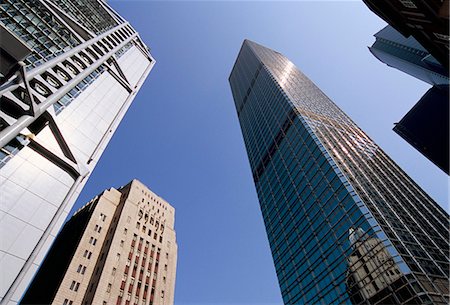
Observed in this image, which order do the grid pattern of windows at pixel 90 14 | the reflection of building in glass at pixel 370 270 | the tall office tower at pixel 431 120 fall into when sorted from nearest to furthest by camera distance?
the reflection of building in glass at pixel 370 270
the grid pattern of windows at pixel 90 14
the tall office tower at pixel 431 120

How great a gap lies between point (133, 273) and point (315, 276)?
3495cm

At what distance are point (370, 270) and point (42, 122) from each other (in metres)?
34.8

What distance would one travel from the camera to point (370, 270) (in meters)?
29.4

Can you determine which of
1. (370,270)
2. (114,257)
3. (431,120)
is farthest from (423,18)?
(114,257)

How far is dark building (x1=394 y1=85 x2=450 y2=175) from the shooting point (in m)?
63.2

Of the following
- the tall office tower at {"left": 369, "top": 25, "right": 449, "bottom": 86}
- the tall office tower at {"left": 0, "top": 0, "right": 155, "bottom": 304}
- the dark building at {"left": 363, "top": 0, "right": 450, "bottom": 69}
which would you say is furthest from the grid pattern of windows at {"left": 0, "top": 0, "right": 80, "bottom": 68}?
the tall office tower at {"left": 369, "top": 25, "right": 449, "bottom": 86}

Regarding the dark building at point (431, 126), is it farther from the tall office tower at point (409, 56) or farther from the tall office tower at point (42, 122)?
the tall office tower at point (42, 122)

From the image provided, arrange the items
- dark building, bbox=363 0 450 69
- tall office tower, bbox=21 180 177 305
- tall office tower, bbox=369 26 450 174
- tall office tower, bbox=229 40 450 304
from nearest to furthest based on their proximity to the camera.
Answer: dark building, bbox=363 0 450 69 → tall office tower, bbox=229 40 450 304 → tall office tower, bbox=21 180 177 305 → tall office tower, bbox=369 26 450 174

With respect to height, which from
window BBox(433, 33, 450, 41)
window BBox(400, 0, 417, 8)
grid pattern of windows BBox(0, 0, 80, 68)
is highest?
grid pattern of windows BBox(0, 0, 80, 68)

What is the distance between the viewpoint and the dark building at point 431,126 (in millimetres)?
63156

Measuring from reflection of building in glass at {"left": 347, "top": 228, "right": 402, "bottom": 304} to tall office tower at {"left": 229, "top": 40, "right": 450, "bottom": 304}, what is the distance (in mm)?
97

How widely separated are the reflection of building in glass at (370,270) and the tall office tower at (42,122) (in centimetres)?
3023

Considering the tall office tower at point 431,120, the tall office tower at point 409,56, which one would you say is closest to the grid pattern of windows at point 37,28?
the tall office tower at point 431,120

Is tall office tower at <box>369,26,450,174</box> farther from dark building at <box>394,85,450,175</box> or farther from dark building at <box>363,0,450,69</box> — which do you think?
dark building at <box>363,0,450,69</box>
